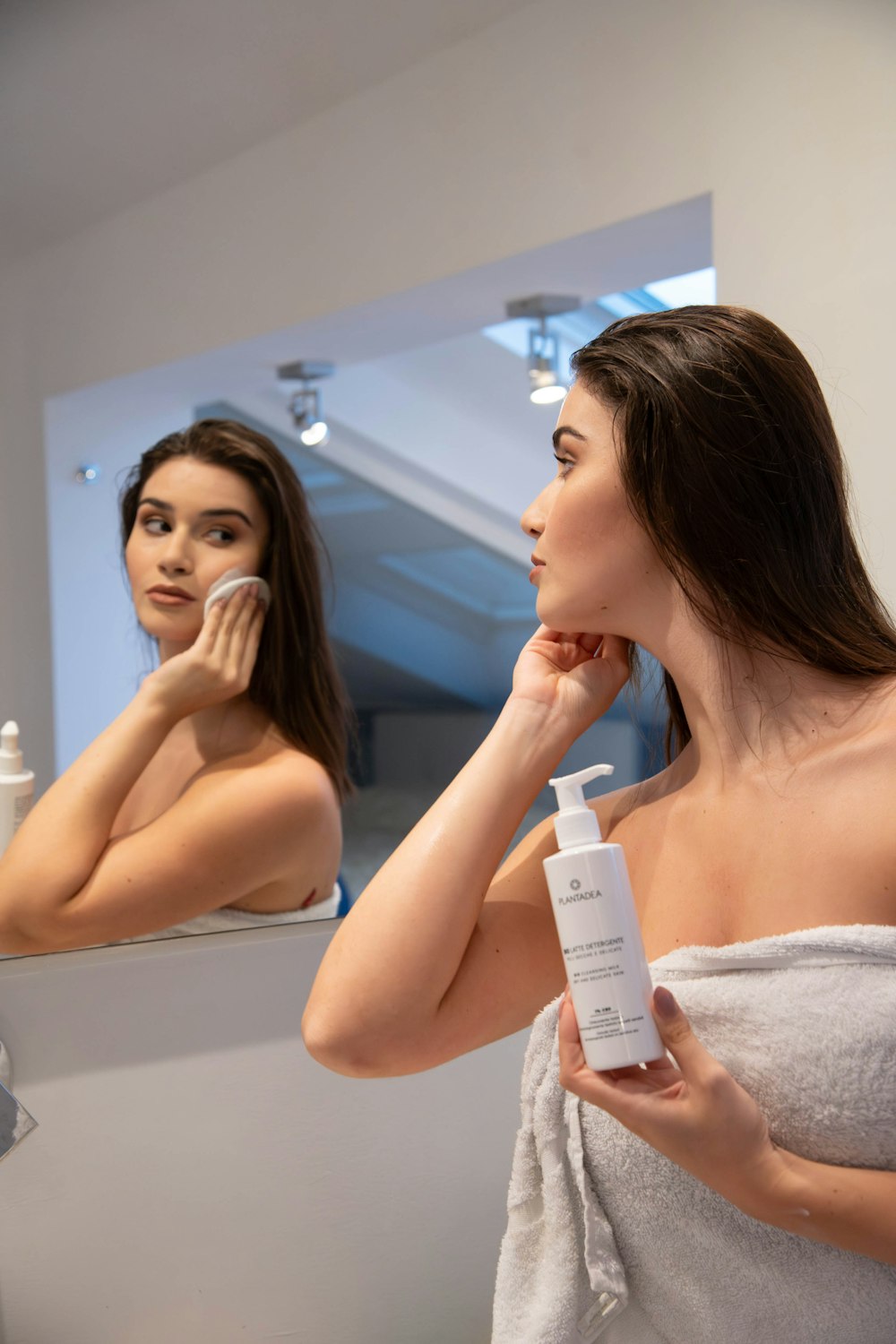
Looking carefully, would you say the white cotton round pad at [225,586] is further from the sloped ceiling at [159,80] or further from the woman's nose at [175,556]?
the sloped ceiling at [159,80]

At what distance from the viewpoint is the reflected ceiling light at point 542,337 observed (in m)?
1.39

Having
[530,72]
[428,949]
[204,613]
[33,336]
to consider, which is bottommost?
[428,949]

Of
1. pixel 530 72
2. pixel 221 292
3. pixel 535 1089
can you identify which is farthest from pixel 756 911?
pixel 530 72

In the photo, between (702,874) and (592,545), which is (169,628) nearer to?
(592,545)

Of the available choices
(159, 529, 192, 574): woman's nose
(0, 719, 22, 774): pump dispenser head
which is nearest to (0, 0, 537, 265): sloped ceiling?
(159, 529, 192, 574): woman's nose

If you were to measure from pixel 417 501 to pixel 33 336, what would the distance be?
428 millimetres

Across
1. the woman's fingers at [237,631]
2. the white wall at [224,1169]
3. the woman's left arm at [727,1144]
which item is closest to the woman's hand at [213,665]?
the woman's fingers at [237,631]

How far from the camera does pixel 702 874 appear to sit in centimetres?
92

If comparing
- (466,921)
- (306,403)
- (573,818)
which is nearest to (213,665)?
(306,403)

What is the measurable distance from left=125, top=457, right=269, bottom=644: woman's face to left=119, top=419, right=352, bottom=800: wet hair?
0.03m

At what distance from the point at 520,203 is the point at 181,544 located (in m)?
0.56

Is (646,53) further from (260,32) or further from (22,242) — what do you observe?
(22,242)

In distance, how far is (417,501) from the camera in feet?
4.38

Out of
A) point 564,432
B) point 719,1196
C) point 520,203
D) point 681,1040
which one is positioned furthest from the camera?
point 520,203
